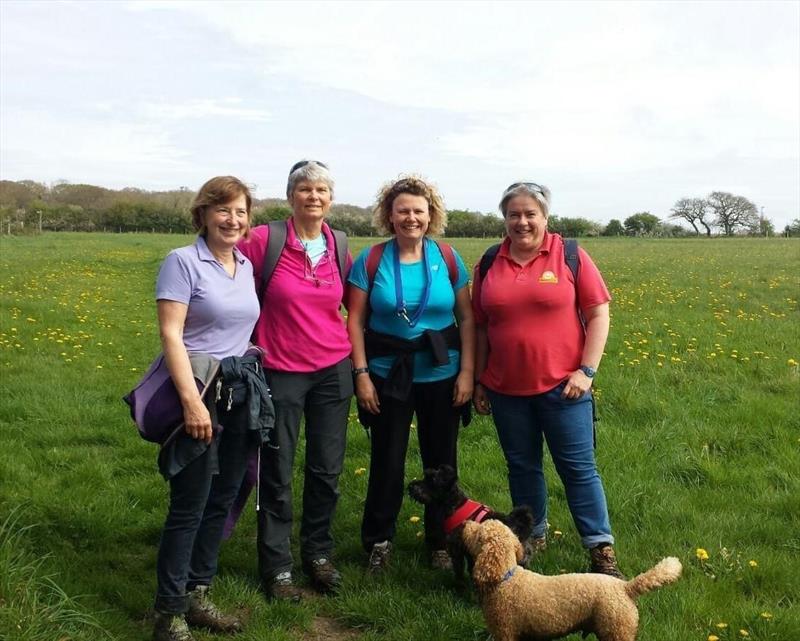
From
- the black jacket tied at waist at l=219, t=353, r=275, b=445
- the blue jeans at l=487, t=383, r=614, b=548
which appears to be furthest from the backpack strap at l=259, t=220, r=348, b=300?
the blue jeans at l=487, t=383, r=614, b=548

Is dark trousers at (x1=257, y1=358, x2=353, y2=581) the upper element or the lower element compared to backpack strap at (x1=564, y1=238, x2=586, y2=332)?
lower

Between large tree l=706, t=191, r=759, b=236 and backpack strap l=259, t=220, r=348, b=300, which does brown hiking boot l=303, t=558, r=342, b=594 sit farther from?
large tree l=706, t=191, r=759, b=236

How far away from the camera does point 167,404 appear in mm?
3395

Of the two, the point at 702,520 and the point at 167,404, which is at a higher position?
the point at 167,404

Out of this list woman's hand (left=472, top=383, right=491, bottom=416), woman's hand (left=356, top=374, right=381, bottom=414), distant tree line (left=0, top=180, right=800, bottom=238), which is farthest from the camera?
distant tree line (left=0, top=180, right=800, bottom=238)

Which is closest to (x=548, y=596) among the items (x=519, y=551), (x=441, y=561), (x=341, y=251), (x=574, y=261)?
(x=519, y=551)

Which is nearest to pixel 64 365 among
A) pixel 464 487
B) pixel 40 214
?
pixel 464 487

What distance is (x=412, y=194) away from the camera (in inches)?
165

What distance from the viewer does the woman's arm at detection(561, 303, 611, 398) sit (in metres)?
3.95

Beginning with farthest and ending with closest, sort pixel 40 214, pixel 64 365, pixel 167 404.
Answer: pixel 40 214, pixel 64 365, pixel 167 404

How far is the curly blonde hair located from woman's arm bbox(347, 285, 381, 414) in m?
0.47

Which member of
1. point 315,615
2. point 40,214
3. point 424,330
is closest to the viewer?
point 315,615

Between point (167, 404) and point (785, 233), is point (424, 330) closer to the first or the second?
point (167, 404)

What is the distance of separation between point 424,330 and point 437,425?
0.64 metres
